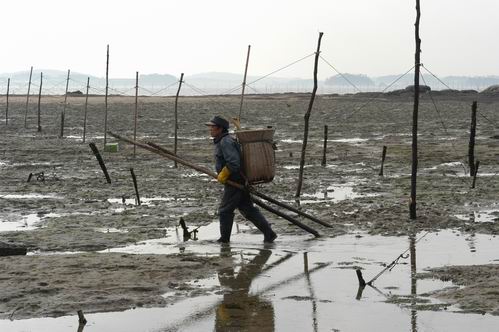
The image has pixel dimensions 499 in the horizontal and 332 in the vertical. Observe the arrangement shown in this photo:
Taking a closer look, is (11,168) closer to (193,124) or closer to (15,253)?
(15,253)

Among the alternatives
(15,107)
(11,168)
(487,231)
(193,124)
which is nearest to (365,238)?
(487,231)

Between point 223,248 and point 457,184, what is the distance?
8.11m

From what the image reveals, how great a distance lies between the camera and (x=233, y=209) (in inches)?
456

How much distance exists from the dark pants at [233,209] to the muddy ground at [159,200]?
1010 millimetres

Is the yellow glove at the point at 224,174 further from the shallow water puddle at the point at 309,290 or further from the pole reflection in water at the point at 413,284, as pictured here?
the pole reflection in water at the point at 413,284

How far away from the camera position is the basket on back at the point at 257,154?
11.2m

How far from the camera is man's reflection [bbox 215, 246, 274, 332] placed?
24.7 ft

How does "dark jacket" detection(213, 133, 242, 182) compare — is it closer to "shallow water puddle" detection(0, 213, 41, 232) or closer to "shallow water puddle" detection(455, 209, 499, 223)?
"shallow water puddle" detection(0, 213, 41, 232)

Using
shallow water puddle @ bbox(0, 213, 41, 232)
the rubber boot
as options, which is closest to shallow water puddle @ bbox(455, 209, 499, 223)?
the rubber boot

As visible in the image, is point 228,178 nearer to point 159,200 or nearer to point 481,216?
point 481,216

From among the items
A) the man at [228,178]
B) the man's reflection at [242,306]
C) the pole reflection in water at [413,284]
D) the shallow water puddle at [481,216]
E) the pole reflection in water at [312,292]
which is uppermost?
the man at [228,178]

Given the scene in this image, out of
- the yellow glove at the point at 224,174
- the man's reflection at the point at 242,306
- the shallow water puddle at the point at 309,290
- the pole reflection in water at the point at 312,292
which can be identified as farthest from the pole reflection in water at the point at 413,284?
the yellow glove at the point at 224,174

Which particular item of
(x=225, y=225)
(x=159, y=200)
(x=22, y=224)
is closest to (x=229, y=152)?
(x=225, y=225)

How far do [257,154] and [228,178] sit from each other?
52 cm
